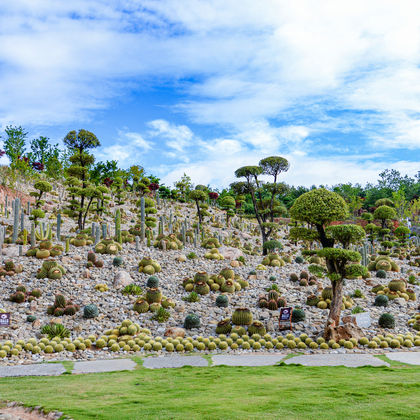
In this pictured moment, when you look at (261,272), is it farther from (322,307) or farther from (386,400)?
(386,400)

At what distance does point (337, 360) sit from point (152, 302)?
561 cm

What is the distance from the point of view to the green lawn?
14.1 feet

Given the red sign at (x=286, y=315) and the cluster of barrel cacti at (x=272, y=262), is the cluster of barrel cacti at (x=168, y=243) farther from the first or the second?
the red sign at (x=286, y=315)

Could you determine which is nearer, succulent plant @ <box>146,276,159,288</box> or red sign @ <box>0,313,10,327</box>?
red sign @ <box>0,313,10,327</box>

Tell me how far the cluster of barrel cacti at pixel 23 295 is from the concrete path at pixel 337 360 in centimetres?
745

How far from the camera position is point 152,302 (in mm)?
11648

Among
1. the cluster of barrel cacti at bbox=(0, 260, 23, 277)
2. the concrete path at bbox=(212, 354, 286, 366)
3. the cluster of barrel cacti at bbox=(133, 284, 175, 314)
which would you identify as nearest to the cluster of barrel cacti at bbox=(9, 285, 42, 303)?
the cluster of barrel cacti at bbox=(0, 260, 23, 277)

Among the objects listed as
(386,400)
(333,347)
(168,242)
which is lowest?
(333,347)

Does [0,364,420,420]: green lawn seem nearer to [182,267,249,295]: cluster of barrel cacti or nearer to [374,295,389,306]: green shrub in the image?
[182,267,249,295]: cluster of barrel cacti

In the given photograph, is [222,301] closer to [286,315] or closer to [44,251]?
[286,315]

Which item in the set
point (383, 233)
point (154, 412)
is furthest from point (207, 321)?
point (383, 233)

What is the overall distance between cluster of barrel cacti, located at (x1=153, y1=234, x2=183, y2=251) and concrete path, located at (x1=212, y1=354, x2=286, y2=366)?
9970 mm

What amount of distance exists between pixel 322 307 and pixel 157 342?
211 inches

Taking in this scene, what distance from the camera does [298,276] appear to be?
52.9 feet
